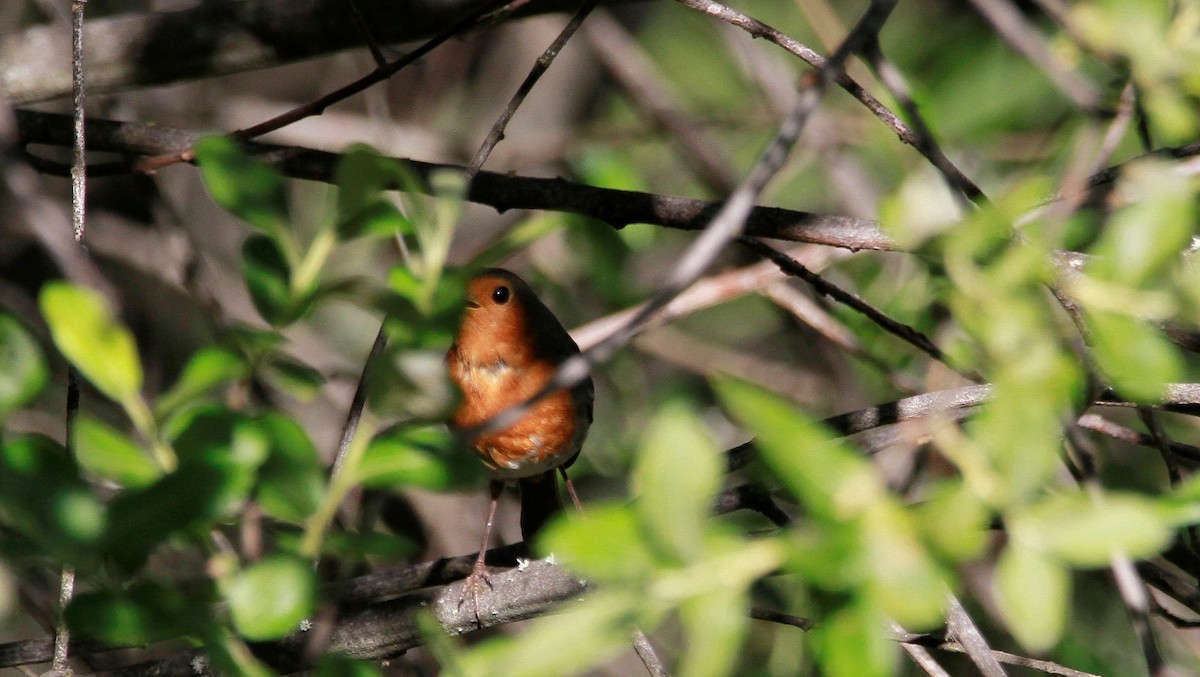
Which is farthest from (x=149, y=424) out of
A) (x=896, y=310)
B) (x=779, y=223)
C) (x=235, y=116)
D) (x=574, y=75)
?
(x=574, y=75)

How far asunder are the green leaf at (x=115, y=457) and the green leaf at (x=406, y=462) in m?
0.20

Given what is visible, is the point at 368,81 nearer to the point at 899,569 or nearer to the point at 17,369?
the point at 17,369

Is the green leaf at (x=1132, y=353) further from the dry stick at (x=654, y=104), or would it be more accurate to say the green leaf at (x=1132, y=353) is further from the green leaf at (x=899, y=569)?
the dry stick at (x=654, y=104)

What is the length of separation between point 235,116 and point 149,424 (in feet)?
10.5

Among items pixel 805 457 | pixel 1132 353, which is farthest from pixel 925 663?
pixel 805 457

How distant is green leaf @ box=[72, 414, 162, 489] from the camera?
105 cm

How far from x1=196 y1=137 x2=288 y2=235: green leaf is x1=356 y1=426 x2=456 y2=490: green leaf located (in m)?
0.26

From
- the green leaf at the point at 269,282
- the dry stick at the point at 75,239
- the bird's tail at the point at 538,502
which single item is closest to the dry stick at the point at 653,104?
the bird's tail at the point at 538,502

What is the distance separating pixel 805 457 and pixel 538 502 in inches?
109

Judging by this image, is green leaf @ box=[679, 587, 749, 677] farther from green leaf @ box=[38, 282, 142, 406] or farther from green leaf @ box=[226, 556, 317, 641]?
green leaf @ box=[38, 282, 142, 406]

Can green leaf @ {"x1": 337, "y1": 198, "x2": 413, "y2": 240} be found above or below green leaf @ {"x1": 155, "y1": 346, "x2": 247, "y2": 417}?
above

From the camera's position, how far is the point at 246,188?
46.6 inches

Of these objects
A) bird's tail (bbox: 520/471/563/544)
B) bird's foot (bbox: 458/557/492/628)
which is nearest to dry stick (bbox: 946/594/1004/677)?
bird's foot (bbox: 458/557/492/628)

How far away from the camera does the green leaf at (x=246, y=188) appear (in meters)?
1.18
